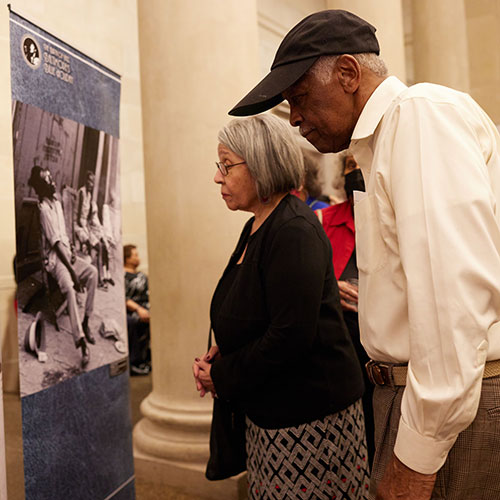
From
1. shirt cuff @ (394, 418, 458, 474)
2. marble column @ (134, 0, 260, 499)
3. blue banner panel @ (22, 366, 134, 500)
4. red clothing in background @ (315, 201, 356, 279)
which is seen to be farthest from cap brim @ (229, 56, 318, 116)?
marble column @ (134, 0, 260, 499)

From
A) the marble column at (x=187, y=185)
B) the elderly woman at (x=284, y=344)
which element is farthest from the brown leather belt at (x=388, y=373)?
the marble column at (x=187, y=185)

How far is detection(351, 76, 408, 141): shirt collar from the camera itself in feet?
4.14

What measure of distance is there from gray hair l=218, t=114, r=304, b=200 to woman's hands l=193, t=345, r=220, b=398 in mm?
674

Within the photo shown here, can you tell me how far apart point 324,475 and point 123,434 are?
44.6 inches

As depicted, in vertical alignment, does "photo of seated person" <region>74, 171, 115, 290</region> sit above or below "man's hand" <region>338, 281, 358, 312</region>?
above

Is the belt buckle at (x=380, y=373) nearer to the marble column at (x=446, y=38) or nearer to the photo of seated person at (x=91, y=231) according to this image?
the photo of seated person at (x=91, y=231)

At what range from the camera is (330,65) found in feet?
4.30

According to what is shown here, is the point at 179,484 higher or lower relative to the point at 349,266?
lower

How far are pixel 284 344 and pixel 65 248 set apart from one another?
97 centimetres

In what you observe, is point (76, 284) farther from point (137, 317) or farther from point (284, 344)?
point (137, 317)

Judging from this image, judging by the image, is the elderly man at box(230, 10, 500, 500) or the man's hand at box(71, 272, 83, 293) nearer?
the elderly man at box(230, 10, 500, 500)

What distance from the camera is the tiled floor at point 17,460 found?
3.43 m

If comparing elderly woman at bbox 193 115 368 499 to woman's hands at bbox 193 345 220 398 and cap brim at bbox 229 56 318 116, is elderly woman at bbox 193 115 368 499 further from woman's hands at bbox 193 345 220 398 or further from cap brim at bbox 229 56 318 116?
cap brim at bbox 229 56 318 116

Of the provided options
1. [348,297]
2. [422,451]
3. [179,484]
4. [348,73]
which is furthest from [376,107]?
[179,484]
